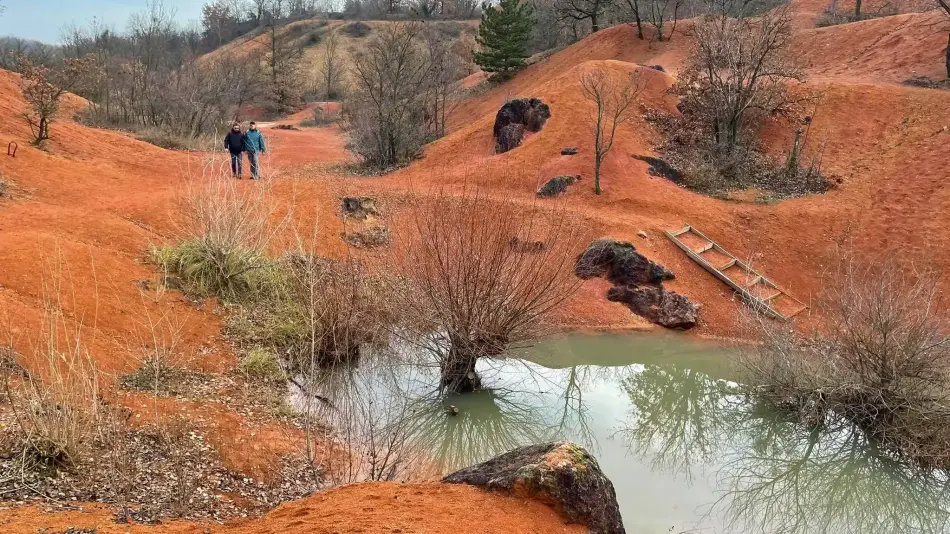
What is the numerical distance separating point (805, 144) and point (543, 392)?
1556 cm

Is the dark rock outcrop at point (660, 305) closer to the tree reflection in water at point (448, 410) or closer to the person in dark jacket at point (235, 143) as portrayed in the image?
the tree reflection in water at point (448, 410)

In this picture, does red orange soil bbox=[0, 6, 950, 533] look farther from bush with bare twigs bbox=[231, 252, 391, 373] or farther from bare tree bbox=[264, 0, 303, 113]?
bare tree bbox=[264, 0, 303, 113]

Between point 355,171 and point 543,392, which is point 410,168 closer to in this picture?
point 355,171

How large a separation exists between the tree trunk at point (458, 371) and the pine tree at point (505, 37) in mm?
31384

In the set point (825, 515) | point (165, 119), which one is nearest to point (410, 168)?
point (165, 119)

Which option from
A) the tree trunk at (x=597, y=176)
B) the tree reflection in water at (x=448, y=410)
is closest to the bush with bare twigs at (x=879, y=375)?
the tree reflection in water at (x=448, y=410)

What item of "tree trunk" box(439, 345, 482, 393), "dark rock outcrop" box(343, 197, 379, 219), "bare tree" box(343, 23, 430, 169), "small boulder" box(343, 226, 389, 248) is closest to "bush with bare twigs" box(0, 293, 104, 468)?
"tree trunk" box(439, 345, 482, 393)

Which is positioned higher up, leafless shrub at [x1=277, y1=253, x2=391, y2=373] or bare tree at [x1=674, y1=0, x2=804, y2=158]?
bare tree at [x1=674, y1=0, x2=804, y2=158]

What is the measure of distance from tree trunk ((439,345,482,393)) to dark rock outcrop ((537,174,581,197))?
9641mm

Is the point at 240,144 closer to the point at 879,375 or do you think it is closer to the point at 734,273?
the point at 734,273

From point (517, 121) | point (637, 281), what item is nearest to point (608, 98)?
point (517, 121)

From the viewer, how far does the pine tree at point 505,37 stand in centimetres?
3662

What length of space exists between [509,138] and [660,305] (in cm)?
1030

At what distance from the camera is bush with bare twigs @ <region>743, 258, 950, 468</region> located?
764 centimetres
